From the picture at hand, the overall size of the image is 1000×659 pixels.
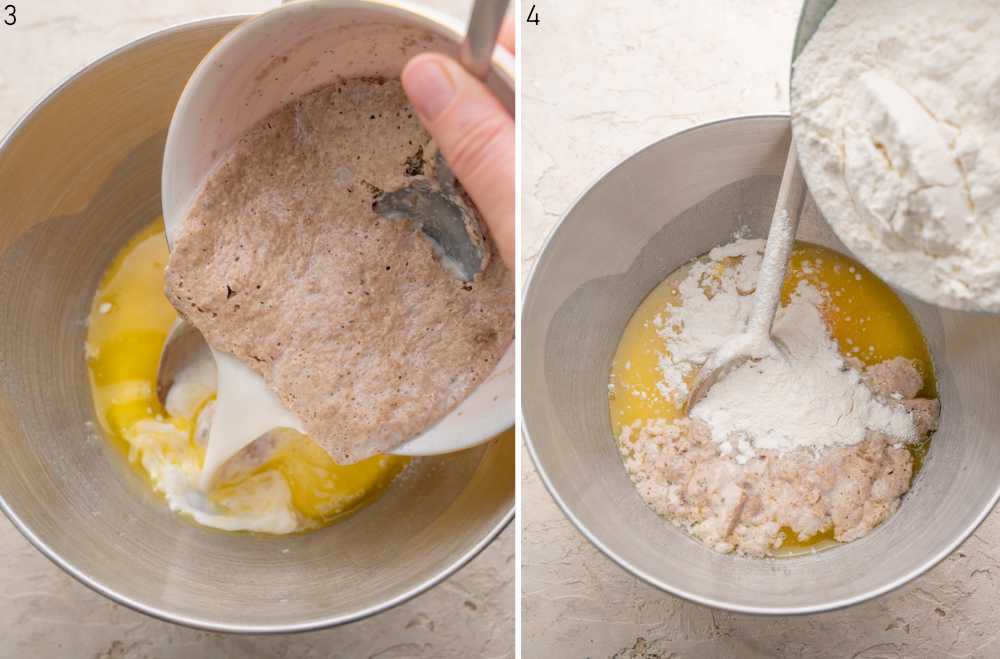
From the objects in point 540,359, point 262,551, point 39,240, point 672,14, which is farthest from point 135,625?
point 672,14

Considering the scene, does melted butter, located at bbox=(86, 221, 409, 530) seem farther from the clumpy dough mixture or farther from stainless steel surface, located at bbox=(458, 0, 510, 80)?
stainless steel surface, located at bbox=(458, 0, 510, 80)

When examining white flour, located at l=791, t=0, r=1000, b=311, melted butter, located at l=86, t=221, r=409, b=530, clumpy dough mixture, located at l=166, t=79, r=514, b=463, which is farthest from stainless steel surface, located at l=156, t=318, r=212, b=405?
white flour, located at l=791, t=0, r=1000, b=311

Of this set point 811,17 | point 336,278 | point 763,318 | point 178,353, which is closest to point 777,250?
point 763,318

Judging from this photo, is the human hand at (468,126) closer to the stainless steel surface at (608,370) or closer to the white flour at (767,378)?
the stainless steel surface at (608,370)

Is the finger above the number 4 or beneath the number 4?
beneath

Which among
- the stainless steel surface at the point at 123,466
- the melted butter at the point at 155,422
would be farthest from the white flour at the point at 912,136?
the melted butter at the point at 155,422

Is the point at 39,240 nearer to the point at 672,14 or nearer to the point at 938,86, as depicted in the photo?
A: the point at 672,14
